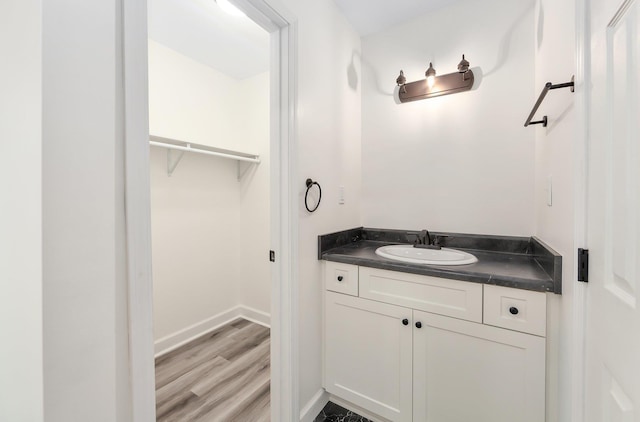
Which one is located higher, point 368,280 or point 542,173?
point 542,173

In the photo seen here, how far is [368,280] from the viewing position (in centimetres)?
140

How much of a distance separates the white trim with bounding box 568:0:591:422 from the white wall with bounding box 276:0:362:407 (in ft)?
3.55

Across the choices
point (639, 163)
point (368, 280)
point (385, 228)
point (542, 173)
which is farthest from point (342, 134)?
point (639, 163)

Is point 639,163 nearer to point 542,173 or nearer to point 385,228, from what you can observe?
point 542,173

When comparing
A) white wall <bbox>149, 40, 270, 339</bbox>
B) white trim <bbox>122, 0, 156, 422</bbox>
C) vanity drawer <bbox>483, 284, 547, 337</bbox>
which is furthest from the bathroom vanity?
white wall <bbox>149, 40, 270, 339</bbox>

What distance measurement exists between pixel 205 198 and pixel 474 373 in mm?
2355

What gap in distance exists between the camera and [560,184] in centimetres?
99

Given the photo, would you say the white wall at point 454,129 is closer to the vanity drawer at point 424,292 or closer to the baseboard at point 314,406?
the vanity drawer at point 424,292

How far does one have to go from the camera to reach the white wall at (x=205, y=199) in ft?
6.78

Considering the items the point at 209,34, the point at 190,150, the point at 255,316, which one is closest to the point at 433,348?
the point at 255,316

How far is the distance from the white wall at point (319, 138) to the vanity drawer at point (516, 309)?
880 millimetres

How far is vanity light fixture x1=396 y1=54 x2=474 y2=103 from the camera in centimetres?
163

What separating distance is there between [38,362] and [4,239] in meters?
0.33

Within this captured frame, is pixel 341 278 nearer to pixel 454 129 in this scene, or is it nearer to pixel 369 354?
pixel 369 354
